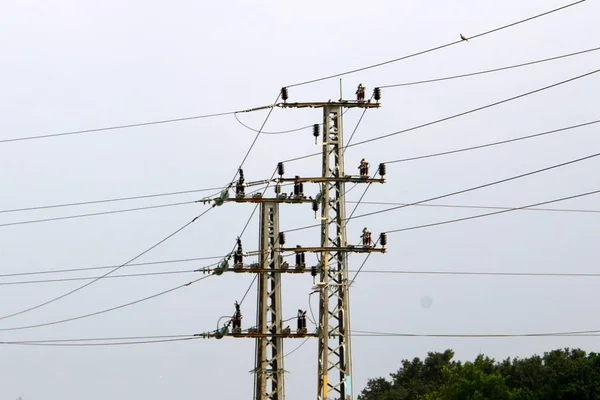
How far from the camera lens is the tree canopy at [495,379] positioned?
92750mm

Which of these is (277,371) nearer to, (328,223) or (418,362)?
(328,223)

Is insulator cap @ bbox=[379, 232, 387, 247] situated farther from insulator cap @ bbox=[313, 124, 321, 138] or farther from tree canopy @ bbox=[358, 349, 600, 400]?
tree canopy @ bbox=[358, 349, 600, 400]

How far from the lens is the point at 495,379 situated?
109000 mm

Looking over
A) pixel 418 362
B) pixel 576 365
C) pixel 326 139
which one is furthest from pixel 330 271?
pixel 418 362

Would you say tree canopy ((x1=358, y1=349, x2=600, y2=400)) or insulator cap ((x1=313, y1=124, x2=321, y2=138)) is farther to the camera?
tree canopy ((x1=358, y1=349, x2=600, y2=400))

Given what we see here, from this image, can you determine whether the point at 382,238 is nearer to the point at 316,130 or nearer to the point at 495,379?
the point at 316,130

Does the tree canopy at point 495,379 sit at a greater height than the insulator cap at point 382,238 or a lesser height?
greater

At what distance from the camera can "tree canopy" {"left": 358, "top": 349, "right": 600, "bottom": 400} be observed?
9275cm

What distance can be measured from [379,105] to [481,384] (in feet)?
197

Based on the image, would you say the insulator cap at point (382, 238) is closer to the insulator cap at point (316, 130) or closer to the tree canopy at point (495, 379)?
the insulator cap at point (316, 130)

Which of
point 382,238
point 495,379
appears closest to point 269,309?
point 382,238

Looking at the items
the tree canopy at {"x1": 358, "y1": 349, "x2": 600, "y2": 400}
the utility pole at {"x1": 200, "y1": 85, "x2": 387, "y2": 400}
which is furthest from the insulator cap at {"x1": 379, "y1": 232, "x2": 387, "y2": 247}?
the tree canopy at {"x1": 358, "y1": 349, "x2": 600, "y2": 400}

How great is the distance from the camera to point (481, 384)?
10862cm

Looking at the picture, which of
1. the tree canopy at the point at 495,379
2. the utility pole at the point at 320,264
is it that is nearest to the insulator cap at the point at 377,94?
the utility pole at the point at 320,264
